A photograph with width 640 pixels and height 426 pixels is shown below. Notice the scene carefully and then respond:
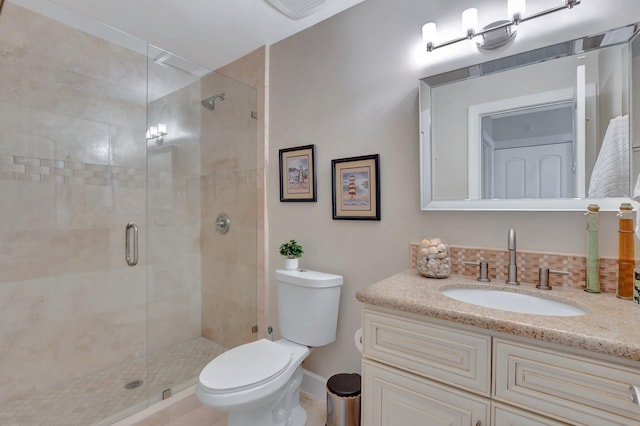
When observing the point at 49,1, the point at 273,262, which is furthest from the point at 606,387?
the point at 49,1

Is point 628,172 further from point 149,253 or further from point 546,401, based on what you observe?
point 149,253

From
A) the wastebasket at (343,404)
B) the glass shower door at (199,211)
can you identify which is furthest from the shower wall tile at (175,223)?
the wastebasket at (343,404)

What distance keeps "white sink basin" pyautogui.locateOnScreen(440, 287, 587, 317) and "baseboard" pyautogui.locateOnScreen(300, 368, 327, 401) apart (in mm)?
1094

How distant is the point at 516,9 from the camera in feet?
3.87

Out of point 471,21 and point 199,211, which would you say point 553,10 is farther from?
point 199,211

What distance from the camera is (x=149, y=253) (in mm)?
2180

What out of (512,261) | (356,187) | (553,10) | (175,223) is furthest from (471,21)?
(175,223)

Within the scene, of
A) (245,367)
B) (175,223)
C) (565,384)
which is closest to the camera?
(565,384)

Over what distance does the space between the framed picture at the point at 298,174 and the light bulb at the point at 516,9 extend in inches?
44.0

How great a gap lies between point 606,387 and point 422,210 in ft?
2.95

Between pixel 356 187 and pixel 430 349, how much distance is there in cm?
96

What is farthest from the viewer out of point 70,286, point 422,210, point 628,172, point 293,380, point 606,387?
point 70,286

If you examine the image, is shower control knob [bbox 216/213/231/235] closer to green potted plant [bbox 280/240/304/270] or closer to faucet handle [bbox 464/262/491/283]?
green potted plant [bbox 280/240/304/270]

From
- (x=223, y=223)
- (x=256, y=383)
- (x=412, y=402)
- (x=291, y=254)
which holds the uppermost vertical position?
(x=223, y=223)
